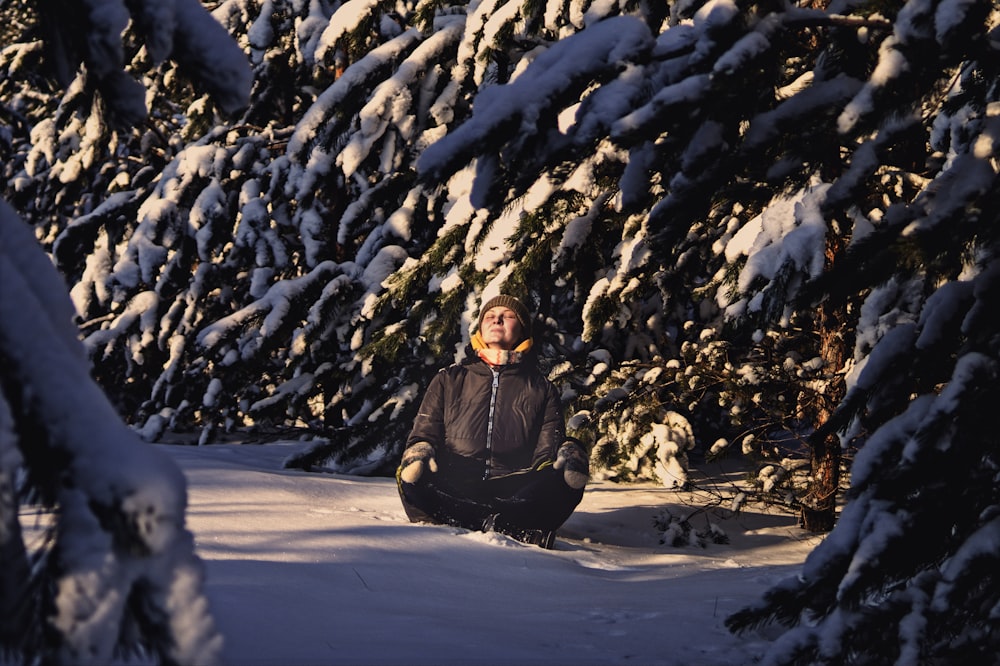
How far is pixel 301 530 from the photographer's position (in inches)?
169

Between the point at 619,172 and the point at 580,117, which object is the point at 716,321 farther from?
the point at 580,117

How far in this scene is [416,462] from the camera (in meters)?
5.13

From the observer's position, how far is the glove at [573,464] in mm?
5160

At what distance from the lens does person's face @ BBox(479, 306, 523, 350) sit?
554 centimetres

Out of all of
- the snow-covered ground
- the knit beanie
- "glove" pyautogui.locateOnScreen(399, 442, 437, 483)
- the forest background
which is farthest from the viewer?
the knit beanie

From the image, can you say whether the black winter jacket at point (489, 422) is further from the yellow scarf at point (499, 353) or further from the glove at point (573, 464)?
the glove at point (573, 464)

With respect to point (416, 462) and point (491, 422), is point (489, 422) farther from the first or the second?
point (416, 462)

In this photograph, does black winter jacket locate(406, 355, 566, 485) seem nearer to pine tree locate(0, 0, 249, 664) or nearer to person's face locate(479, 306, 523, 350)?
person's face locate(479, 306, 523, 350)

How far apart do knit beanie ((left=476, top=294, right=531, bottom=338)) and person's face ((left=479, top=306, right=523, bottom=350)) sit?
0.08ft

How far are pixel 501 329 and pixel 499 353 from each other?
0.48 ft

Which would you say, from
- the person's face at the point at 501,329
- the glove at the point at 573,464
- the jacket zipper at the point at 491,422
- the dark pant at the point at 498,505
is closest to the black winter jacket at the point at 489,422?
the jacket zipper at the point at 491,422

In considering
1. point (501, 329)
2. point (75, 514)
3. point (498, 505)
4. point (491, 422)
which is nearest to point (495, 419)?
point (491, 422)

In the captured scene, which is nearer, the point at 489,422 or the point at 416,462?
the point at 416,462

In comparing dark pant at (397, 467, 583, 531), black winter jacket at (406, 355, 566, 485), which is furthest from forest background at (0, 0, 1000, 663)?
dark pant at (397, 467, 583, 531)
